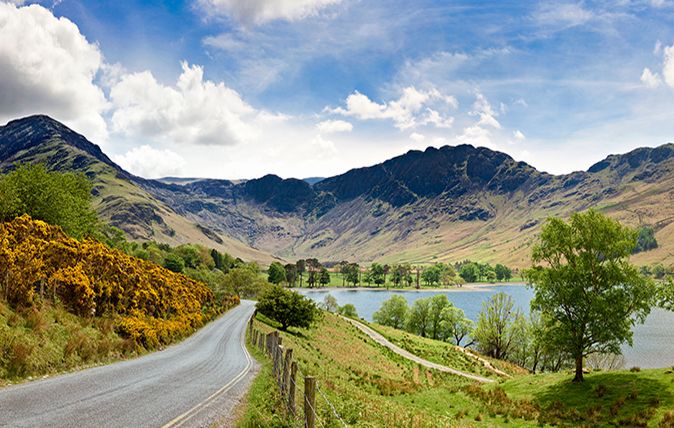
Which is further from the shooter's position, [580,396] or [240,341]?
[240,341]

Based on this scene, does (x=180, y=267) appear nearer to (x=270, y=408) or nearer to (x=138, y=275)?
(x=138, y=275)

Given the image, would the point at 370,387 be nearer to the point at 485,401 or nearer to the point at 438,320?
the point at 485,401

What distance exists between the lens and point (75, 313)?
3056 centimetres

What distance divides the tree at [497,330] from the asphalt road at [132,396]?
63.0 metres

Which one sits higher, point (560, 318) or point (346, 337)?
point (560, 318)

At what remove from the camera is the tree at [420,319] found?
105 meters

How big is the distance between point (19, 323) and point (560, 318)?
37484 millimetres

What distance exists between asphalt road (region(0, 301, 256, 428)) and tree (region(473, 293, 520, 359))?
2479 inches

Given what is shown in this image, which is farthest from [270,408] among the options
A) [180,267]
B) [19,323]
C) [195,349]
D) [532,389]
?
[180,267]

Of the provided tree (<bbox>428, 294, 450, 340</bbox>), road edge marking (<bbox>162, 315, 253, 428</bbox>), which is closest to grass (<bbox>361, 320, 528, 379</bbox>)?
tree (<bbox>428, 294, 450, 340</bbox>)

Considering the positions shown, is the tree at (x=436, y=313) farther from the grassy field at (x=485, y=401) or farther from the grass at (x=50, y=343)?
the grass at (x=50, y=343)

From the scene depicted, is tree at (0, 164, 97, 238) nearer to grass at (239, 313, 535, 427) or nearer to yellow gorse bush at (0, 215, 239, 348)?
yellow gorse bush at (0, 215, 239, 348)

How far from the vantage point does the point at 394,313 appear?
118m

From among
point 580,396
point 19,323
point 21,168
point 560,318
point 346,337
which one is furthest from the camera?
point 346,337
